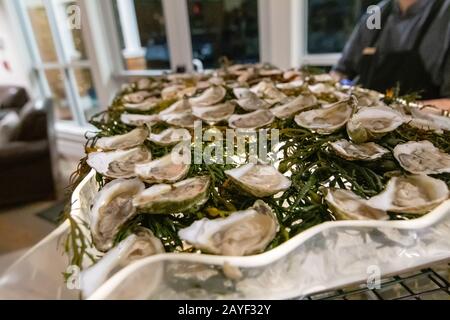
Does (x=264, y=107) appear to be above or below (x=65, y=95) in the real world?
above

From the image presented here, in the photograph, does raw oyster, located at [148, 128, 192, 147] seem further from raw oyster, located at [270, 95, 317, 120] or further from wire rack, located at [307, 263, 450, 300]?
wire rack, located at [307, 263, 450, 300]

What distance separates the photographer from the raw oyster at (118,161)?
47 cm

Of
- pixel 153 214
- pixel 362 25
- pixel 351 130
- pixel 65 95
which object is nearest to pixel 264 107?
pixel 351 130

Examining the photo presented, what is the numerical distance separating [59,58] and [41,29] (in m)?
0.32

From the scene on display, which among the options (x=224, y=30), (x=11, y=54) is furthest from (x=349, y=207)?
(x=11, y=54)

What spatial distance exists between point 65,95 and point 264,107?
9.80ft

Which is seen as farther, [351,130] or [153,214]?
[351,130]

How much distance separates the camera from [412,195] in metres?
0.40

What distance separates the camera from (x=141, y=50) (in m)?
2.57

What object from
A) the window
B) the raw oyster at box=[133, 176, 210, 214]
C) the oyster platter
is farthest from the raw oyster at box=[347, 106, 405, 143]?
the window

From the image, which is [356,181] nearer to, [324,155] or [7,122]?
[324,155]

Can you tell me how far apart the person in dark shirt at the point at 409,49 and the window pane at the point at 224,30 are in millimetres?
1000

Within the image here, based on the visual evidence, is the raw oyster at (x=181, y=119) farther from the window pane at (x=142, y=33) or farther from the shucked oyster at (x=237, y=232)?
the window pane at (x=142, y=33)

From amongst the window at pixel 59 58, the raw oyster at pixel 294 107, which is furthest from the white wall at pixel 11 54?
the raw oyster at pixel 294 107
